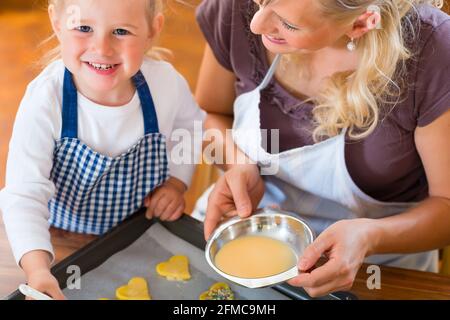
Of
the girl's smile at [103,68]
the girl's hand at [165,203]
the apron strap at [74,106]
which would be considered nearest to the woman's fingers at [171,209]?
the girl's hand at [165,203]

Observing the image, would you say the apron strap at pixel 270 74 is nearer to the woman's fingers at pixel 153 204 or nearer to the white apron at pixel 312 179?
the white apron at pixel 312 179

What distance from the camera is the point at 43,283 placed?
0.54 meters

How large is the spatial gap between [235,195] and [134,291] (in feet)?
0.48

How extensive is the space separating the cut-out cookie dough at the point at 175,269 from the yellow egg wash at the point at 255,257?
0.07 meters

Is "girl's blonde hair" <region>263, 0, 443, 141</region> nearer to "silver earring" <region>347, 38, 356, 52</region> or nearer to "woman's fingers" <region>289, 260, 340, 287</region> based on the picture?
"silver earring" <region>347, 38, 356, 52</region>

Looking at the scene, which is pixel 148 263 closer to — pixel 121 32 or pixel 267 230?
pixel 267 230

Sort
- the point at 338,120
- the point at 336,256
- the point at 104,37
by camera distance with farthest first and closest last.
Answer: the point at 338,120, the point at 336,256, the point at 104,37

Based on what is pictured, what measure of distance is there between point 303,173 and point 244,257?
7.4 inches

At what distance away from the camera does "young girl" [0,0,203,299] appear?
1.70 ft

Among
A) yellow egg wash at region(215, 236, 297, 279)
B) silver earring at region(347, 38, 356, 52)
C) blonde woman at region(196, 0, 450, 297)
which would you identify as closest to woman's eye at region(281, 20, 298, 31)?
blonde woman at region(196, 0, 450, 297)

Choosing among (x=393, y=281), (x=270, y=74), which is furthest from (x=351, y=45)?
(x=393, y=281)

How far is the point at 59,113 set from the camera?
0.59m
